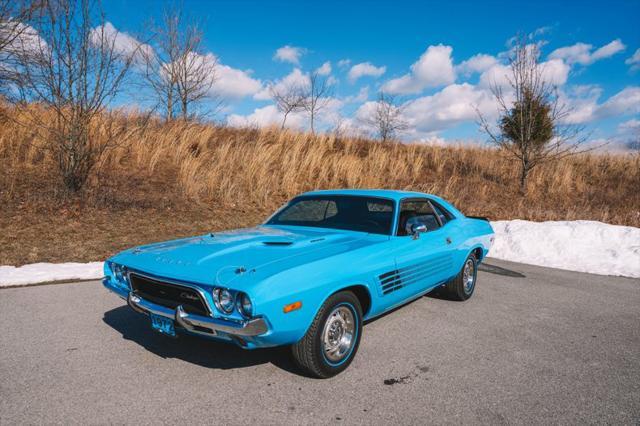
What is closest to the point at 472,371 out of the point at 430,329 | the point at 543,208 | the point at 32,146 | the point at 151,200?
the point at 430,329

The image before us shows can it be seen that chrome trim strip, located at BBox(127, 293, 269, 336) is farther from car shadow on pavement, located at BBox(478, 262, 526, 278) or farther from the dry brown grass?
car shadow on pavement, located at BBox(478, 262, 526, 278)

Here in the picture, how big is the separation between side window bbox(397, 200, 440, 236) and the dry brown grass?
557 cm

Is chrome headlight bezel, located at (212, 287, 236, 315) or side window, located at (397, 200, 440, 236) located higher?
side window, located at (397, 200, 440, 236)

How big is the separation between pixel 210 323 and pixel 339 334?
103 cm

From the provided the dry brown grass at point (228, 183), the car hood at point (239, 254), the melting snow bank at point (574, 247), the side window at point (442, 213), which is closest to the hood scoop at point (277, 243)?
the car hood at point (239, 254)

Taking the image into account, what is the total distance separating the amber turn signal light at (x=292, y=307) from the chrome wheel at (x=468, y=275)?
3.00 m

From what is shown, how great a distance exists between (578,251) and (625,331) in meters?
4.83

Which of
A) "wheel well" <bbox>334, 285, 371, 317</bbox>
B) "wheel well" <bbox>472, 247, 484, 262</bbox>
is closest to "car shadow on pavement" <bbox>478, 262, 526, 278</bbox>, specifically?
"wheel well" <bbox>472, 247, 484, 262</bbox>

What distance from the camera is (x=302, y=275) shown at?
2.79 meters

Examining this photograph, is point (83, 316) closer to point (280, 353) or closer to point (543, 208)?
point (280, 353)

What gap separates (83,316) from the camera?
14.3ft

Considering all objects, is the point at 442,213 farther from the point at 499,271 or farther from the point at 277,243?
the point at 499,271

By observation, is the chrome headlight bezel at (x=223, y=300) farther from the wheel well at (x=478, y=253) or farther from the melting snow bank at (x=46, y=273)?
the melting snow bank at (x=46, y=273)

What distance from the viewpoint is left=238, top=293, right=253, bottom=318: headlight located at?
260 centimetres
